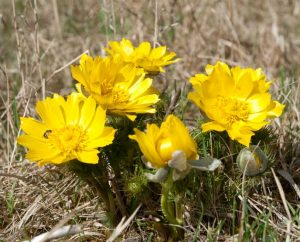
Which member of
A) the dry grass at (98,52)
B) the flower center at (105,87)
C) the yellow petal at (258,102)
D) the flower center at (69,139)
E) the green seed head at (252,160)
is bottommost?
the dry grass at (98,52)

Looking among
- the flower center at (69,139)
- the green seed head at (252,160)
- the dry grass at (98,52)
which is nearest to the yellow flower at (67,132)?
the flower center at (69,139)

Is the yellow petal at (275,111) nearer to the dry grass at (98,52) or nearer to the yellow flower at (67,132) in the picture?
the dry grass at (98,52)

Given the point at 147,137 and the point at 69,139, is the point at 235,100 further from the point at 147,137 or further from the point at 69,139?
the point at 69,139

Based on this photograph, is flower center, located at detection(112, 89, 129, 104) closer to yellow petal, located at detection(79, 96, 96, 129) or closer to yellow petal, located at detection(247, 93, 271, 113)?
yellow petal, located at detection(79, 96, 96, 129)

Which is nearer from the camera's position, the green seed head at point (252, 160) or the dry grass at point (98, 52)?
the green seed head at point (252, 160)

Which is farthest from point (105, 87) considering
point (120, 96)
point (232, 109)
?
point (232, 109)

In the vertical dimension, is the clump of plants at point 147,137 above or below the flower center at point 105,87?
below

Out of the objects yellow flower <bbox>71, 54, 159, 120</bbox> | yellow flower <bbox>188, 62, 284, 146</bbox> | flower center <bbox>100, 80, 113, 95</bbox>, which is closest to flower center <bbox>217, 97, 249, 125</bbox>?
yellow flower <bbox>188, 62, 284, 146</bbox>
